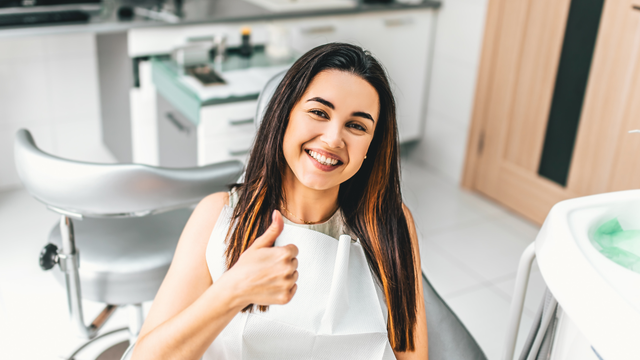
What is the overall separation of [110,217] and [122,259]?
0.11 m

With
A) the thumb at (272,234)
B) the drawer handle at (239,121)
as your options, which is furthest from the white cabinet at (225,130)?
the thumb at (272,234)

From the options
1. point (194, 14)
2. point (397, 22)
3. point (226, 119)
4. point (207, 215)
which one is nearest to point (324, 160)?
point (207, 215)

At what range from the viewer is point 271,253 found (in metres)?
0.80

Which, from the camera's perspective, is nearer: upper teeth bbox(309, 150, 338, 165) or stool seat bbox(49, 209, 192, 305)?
upper teeth bbox(309, 150, 338, 165)

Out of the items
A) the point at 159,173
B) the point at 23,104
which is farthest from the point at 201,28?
the point at 159,173

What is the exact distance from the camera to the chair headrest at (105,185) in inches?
46.1

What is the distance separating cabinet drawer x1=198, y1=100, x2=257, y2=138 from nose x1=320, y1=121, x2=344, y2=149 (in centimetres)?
107

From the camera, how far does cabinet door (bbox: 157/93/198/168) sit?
219 centimetres

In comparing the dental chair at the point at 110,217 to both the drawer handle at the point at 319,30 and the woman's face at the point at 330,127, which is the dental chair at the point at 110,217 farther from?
the drawer handle at the point at 319,30

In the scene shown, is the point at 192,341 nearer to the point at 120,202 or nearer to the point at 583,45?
the point at 120,202

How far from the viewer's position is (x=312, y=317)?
1.02 m

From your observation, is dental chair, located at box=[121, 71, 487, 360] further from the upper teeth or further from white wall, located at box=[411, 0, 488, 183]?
white wall, located at box=[411, 0, 488, 183]

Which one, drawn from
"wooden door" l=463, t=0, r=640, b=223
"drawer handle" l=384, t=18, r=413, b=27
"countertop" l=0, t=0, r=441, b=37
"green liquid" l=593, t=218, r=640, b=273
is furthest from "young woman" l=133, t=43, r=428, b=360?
"drawer handle" l=384, t=18, r=413, b=27

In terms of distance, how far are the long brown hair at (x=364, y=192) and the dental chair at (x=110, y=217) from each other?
219mm
